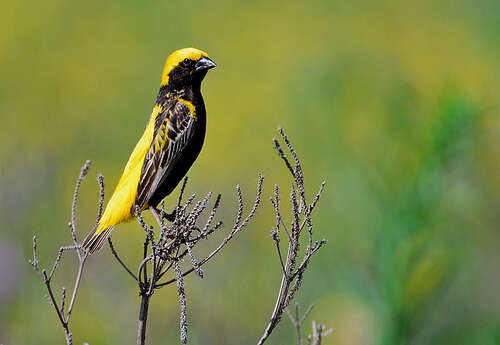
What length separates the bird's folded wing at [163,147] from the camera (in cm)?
449

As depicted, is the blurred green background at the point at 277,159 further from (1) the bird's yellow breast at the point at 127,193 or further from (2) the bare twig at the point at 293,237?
(2) the bare twig at the point at 293,237

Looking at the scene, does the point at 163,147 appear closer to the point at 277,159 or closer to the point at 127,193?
the point at 127,193

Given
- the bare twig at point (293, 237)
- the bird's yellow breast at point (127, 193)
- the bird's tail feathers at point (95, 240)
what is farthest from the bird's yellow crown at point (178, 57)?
the bare twig at point (293, 237)

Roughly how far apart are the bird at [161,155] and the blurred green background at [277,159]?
1.29 m

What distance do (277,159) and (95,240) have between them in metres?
5.98

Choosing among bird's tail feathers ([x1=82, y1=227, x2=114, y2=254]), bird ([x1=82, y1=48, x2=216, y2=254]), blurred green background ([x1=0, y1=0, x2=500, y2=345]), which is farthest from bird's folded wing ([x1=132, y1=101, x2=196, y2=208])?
blurred green background ([x1=0, y1=0, x2=500, y2=345])

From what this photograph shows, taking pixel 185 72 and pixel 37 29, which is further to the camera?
pixel 37 29

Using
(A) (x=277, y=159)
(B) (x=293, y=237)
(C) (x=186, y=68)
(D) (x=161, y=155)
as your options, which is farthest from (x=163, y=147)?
(A) (x=277, y=159)

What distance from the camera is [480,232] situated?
7.17 m

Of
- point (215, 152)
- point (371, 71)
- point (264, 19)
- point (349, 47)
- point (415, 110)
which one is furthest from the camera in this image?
point (264, 19)

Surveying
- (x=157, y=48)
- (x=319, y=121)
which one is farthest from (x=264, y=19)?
(x=319, y=121)

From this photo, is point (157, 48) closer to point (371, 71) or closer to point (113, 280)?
point (371, 71)

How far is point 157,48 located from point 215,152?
3.57 metres

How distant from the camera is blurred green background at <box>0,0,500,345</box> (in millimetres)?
5340
